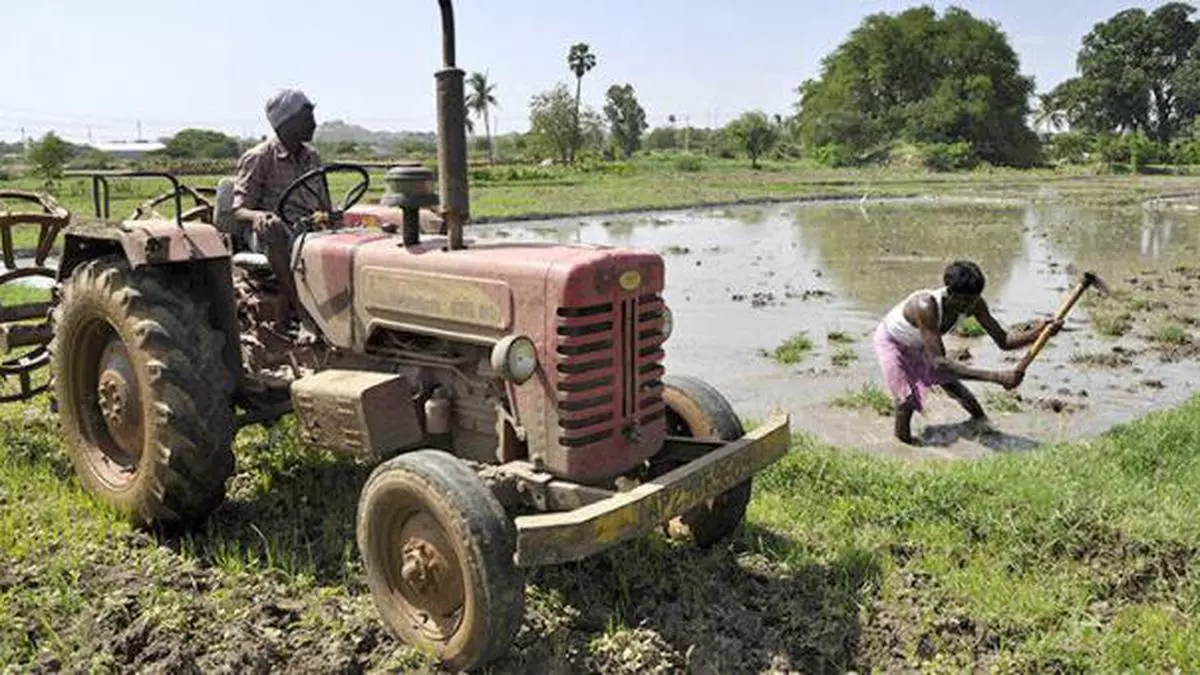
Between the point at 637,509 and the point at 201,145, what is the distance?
76.9 m

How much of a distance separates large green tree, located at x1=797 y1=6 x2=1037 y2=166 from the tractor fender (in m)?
59.6

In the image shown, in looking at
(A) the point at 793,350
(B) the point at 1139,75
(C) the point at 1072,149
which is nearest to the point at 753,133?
(C) the point at 1072,149

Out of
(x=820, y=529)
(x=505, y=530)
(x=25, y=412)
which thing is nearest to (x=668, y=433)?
(x=820, y=529)

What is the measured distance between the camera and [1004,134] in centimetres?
6009

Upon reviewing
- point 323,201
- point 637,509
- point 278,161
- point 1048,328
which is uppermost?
point 278,161

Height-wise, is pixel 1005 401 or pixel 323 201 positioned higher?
pixel 323 201

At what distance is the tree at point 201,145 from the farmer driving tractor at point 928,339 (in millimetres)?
65069

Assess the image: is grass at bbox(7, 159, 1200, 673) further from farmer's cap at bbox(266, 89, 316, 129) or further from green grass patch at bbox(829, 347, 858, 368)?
green grass patch at bbox(829, 347, 858, 368)

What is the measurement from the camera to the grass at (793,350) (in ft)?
28.5

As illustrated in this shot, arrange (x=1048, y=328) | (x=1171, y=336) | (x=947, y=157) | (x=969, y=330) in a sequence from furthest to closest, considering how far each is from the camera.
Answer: (x=947, y=157) < (x=969, y=330) < (x=1171, y=336) < (x=1048, y=328)

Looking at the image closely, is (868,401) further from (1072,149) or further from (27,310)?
(1072,149)

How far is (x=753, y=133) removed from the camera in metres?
61.5

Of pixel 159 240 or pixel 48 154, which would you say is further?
pixel 48 154

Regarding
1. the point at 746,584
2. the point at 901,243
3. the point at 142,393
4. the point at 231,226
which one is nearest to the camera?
the point at 746,584
